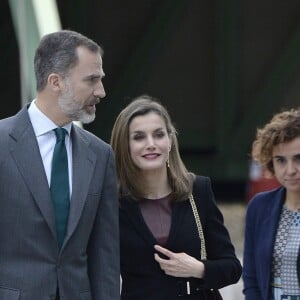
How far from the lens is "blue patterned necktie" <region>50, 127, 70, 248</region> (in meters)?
3.61

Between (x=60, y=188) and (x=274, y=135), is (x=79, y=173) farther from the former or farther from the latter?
(x=274, y=135)

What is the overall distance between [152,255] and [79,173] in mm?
583

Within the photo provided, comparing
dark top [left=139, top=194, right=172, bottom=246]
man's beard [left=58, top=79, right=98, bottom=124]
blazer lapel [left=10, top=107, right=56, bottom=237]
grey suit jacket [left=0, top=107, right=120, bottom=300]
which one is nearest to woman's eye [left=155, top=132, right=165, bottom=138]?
dark top [left=139, top=194, right=172, bottom=246]

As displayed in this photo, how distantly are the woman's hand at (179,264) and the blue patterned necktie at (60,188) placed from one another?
1.84 feet

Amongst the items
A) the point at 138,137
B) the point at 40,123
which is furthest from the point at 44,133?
the point at 138,137

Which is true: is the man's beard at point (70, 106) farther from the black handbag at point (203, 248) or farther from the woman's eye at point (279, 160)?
the woman's eye at point (279, 160)

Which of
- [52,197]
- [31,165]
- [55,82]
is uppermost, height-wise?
[55,82]

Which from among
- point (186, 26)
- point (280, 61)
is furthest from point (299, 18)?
point (186, 26)

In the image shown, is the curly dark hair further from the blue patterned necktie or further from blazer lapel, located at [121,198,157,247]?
the blue patterned necktie

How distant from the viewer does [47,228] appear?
3.55 m

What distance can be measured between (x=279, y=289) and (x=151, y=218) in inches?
23.7

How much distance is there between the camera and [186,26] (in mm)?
13383

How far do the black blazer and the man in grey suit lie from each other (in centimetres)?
28

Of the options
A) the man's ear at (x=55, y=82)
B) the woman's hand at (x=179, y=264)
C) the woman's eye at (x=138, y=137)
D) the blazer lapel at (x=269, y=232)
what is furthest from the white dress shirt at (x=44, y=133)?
the blazer lapel at (x=269, y=232)
